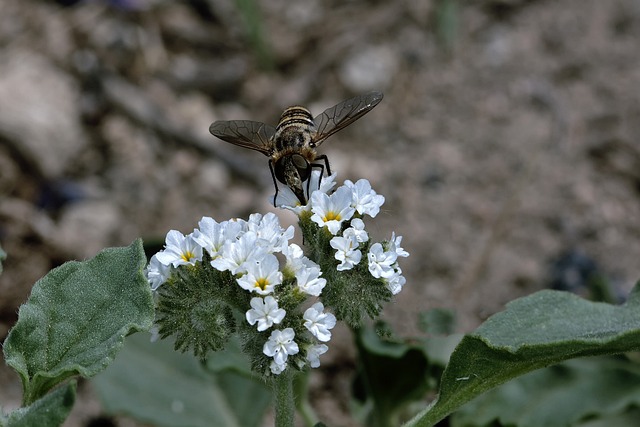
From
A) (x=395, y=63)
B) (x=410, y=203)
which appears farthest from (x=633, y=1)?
(x=410, y=203)

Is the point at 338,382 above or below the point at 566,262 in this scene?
below

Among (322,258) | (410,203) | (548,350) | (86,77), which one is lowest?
(548,350)

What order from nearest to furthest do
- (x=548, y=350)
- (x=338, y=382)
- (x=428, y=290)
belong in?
(x=548, y=350) → (x=338, y=382) → (x=428, y=290)

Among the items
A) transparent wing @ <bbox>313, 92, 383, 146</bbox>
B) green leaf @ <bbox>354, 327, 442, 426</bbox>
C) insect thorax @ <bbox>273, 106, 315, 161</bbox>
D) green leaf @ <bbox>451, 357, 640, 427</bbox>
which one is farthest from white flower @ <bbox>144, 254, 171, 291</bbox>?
green leaf @ <bbox>451, 357, 640, 427</bbox>

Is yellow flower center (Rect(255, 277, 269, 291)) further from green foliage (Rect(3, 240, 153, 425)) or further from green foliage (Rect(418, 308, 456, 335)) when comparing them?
green foliage (Rect(418, 308, 456, 335))

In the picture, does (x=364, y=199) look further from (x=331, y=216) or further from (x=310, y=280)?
(x=310, y=280)

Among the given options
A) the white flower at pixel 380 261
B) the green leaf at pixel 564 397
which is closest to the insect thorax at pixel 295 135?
the white flower at pixel 380 261

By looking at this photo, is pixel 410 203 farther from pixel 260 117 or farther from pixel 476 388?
pixel 476 388
